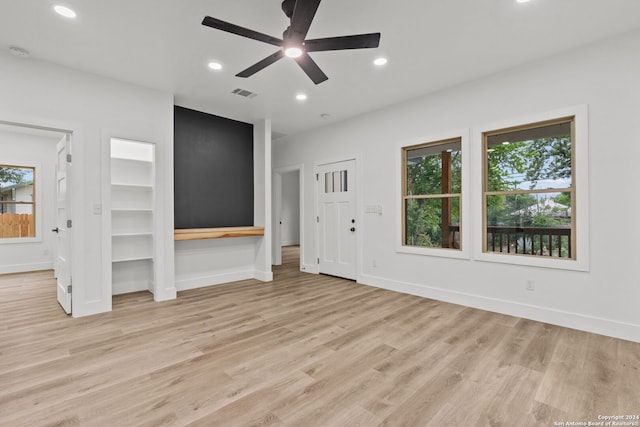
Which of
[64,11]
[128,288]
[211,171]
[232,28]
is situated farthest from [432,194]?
[128,288]

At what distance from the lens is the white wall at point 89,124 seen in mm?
3240

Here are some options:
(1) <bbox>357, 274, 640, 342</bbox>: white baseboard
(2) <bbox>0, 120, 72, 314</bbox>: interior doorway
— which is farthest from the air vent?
(2) <bbox>0, 120, 72, 314</bbox>: interior doorway

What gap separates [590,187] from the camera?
3037 millimetres

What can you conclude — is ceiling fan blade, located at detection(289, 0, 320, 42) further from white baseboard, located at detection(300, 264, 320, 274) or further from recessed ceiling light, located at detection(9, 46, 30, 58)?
white baseboard, located at detection(300, 264, 320, 274)

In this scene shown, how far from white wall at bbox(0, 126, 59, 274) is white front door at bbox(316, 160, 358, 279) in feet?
18.2

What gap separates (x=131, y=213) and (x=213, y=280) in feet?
5.22

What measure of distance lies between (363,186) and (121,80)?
3.63 metres

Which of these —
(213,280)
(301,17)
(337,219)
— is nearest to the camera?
(301,17)

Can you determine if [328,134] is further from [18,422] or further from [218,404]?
[18,422]

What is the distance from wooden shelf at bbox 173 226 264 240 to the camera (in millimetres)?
4406

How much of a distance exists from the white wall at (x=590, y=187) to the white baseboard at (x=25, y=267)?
259 inches

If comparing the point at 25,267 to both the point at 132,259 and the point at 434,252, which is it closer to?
the point at 132,259

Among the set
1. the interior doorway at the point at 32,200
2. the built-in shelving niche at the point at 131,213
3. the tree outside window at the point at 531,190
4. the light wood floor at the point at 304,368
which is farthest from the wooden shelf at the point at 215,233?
the tree outside window at the point at 531,190

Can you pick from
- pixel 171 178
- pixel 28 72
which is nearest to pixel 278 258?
pixel 171 178
